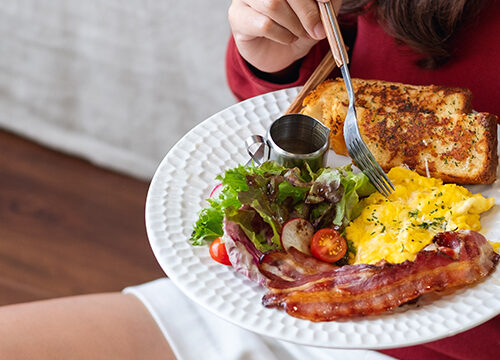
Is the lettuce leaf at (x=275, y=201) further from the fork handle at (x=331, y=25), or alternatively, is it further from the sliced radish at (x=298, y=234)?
the fork handle at (x=331, y=25)

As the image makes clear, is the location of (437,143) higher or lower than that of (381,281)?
higher

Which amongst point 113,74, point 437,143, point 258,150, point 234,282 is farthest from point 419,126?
point 113,74

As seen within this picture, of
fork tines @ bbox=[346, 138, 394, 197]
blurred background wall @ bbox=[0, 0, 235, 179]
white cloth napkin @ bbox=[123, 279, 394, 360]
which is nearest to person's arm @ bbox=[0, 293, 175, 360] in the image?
white cloth napkin @ bbox=[123, 279, 394, 360]

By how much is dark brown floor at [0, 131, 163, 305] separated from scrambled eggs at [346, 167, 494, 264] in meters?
1.93

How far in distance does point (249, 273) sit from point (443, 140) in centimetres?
76

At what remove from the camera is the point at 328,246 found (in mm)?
1564

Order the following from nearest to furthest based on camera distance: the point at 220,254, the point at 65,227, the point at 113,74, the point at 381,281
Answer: the point at 381,281 → the point at 220,254 → the point at 65,227 → the point at 113,74

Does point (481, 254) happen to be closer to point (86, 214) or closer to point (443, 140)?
point (443, 140)

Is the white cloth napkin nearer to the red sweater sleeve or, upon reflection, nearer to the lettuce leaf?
the lettuce leaf

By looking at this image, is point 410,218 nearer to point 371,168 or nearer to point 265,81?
point 371,168

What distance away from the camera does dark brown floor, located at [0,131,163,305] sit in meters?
3.23

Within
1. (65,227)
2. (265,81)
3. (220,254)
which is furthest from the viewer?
(65,227)

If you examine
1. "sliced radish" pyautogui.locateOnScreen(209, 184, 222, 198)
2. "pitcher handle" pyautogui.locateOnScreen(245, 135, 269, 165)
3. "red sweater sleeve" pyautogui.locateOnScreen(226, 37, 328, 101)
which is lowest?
"sliced radish" pyautogui.locateOnScreen(209, 184, 222, 198)

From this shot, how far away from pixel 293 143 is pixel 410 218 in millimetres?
428
